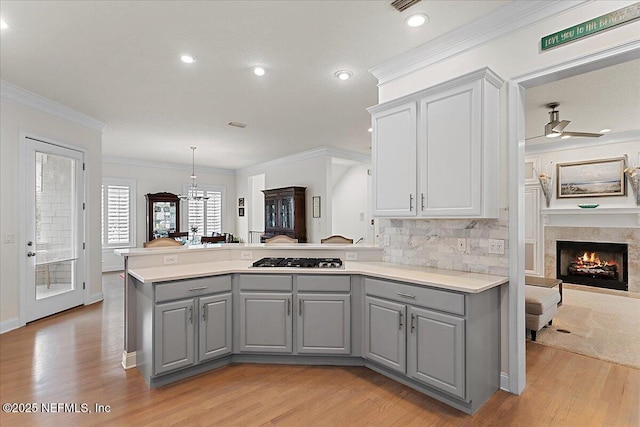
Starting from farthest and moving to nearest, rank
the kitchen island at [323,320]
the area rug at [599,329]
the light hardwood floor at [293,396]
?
the area rug at [599,329], the kitchen island at [323,320], the light hardwood floor at [293,396]

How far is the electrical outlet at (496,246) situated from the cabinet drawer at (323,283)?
117 cm

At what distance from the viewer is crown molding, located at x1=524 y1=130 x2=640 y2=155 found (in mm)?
5750

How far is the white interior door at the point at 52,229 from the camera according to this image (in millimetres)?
4254

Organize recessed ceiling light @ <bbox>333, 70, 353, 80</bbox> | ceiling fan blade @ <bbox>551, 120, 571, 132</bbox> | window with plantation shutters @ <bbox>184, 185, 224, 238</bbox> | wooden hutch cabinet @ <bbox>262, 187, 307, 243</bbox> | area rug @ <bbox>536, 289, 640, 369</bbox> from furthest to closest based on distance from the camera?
A: window with plantation shutters @ <bbox>184, 185, 224, 238</bbox> → wooden hutch cabinet @ <bbox>262, 187, 307, 243</bbox> → ceiling fan blade @ <bbox>551, 120, 571, 132</bbox> → recessed ceiling light @ <bbox>333, 70, 353, 80</bbox> → area rug @ <bbox>536, 289, 640, 369</bbox>

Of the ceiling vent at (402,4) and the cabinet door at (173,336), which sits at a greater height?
the ceiling vent at (402,4)

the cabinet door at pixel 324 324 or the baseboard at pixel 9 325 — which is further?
the baseboard at pixel 9 325

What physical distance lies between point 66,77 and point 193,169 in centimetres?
571

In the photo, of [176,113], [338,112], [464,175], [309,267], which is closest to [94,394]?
[309,267]

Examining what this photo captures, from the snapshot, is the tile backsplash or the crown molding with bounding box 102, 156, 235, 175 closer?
the tile backsplash

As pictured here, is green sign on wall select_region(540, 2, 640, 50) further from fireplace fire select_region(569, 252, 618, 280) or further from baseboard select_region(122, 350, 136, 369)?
fireplace fire select_region(569, 252, 618, 280)

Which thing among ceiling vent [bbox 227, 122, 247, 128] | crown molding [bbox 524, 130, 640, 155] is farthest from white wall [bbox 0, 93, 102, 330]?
crown molding [bbox 524, 130, 640, 155]

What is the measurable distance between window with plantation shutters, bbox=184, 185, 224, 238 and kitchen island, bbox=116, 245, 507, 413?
640 cm

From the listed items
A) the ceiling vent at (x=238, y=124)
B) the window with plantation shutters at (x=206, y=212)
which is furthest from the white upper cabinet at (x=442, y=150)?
the window with plantation shutters at (x=206, y=212)

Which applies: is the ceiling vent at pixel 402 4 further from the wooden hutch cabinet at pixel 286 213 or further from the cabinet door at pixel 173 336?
A: the wooden hutch cabinet at pixel 286 213
